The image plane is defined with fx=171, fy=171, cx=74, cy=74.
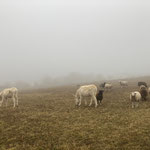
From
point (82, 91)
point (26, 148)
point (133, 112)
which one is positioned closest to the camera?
point (26, 148)

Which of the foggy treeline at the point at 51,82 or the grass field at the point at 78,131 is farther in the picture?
the foggy treeline at the point at 51,82

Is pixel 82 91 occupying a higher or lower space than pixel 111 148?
higher

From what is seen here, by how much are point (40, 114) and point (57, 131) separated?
5406 millimetres

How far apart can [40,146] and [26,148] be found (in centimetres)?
79

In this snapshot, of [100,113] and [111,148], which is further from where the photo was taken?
[100,113]

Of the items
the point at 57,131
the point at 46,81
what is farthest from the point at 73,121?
the point at 46,81

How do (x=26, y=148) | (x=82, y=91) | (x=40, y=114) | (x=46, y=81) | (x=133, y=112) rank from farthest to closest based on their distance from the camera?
(x=46, y=81)
(x=82, y=91)
(x=40, y=114)
(x=133, y=112)
(x=26, y=148)

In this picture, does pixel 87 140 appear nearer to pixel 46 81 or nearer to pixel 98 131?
pixel 98 131

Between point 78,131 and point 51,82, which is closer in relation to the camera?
point 78,131

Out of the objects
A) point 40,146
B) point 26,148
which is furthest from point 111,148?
point 26,148

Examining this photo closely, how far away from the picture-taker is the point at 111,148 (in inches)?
364

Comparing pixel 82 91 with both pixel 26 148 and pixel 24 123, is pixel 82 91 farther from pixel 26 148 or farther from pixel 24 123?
pixel 26 148

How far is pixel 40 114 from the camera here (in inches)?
674

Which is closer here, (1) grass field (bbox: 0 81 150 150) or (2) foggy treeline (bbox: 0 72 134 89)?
(1) grass field (bbox: 0 81 150 150)
